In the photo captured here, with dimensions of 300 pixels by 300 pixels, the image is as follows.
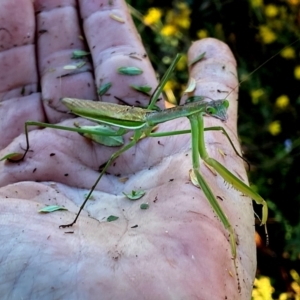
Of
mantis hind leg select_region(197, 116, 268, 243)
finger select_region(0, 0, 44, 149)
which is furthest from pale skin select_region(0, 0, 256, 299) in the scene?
mantis hind leg select_region(197, 116, 268, 243)

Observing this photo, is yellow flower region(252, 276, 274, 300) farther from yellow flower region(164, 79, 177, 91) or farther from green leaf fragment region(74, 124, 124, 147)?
yellow flower region(164, 79, 177, 91)

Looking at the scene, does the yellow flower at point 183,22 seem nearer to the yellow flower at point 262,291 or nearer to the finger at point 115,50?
the finger at point 115,50

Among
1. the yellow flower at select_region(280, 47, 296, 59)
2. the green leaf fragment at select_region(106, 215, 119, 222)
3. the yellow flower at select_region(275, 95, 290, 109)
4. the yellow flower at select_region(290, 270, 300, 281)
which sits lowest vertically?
the yellow flower at select_region(290, 270, 300, 281)

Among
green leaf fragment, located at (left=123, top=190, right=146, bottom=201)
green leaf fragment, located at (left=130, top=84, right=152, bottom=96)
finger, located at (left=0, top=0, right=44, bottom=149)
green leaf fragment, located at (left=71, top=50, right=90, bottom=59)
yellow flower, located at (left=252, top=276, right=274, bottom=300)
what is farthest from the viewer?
green leaf fragment, located at (left=71, top=50, right=90, bottom=59)

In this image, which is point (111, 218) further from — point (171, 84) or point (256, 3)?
point (256, 3)

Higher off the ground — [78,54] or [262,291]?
[78,54]

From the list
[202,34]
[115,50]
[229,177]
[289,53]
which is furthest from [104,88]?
[289,53]

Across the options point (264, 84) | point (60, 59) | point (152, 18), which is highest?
point (60, 59)
